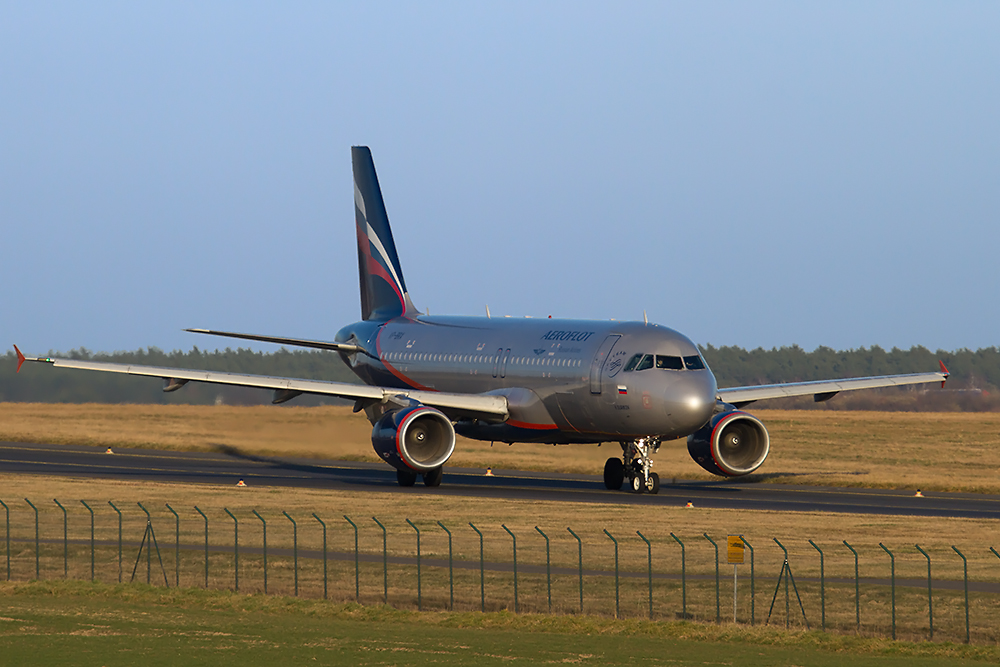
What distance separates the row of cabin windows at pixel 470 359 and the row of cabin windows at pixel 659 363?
236 centimetres

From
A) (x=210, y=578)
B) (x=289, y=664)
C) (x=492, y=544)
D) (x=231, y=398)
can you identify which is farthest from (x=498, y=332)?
(x=231, y=398)

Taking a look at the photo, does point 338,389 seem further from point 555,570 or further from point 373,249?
point 555,570

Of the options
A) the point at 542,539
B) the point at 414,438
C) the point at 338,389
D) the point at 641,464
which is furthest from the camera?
the point at 338,389

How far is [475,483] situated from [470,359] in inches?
172

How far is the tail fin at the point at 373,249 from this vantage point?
211 feet

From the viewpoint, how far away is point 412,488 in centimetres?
5141

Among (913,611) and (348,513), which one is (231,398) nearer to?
(348,513)

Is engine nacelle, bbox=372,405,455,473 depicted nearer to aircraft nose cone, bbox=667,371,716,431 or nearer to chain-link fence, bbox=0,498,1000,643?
chain-link fence, bbox=0,498,1000,643

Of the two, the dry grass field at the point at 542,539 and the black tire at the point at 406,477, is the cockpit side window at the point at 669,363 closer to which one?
the dry grass field at the point at 542,539

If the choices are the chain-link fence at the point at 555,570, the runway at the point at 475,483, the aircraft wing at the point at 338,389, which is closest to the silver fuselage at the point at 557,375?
the aircraft wing at the point at 338,389

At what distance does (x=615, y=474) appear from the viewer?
167ft

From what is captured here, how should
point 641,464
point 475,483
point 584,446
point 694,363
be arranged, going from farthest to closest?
point 584,446, point 475,483, point 641,464, point 694,363

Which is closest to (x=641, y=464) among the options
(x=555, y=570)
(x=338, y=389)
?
(x=338, y=389)

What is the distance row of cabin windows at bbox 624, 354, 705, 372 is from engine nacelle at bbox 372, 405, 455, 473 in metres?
6.34
